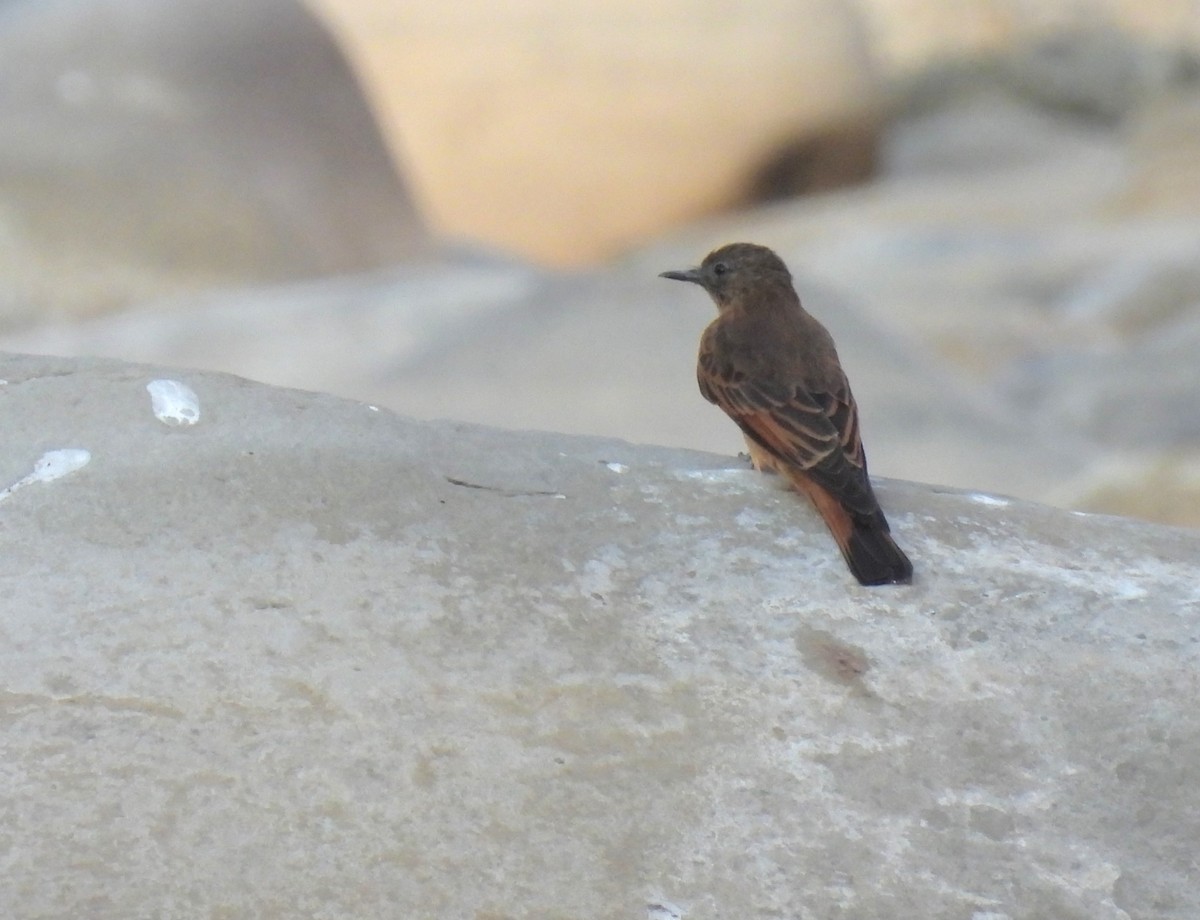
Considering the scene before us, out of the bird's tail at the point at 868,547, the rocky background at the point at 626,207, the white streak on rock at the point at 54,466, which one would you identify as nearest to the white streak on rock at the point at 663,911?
the bird's tail at the point at 868,547

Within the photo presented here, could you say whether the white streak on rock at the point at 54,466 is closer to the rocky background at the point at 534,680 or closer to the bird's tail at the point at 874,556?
the rocky background at the point at 534,680

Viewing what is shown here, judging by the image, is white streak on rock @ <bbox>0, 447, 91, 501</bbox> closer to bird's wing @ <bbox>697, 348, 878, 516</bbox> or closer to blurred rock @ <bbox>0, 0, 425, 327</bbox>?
bird's wing @ <bbox>697, 348, 878, 516</bbox>

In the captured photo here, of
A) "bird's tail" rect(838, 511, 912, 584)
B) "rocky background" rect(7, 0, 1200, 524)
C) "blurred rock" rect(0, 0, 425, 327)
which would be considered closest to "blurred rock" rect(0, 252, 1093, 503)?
"rocky background" rect(7, 0, 1200, 524)

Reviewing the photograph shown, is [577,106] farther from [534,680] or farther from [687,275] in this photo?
[534,680]

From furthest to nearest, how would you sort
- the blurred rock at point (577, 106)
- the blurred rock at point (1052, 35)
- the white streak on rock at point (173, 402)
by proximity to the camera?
the blurred rock at point (1052, 35) → the blurred rock at point (577, 106) → the white streak on rock at point (173, 402)

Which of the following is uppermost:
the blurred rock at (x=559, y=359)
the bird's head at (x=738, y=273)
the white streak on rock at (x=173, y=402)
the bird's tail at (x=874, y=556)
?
the bird's head at (x=738, y=273)

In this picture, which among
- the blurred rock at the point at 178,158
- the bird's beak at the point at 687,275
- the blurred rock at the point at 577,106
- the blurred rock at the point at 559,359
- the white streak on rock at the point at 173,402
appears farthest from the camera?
the blurred rock at the point at 577,106

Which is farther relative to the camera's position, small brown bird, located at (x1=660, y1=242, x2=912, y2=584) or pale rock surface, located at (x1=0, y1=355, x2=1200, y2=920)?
small brown bird, located at (x1=660, y1=242, x2=912, y2=584)

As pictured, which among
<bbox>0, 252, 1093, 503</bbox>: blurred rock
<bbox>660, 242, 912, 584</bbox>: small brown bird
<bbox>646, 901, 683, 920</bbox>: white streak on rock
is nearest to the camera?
<bbox>646, 901, 683, 920</bbox>: white streak on rock

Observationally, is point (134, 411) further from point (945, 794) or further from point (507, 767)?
point (945, 794)

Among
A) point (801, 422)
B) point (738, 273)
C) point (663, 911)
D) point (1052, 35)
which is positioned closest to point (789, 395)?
point (801, 422)
